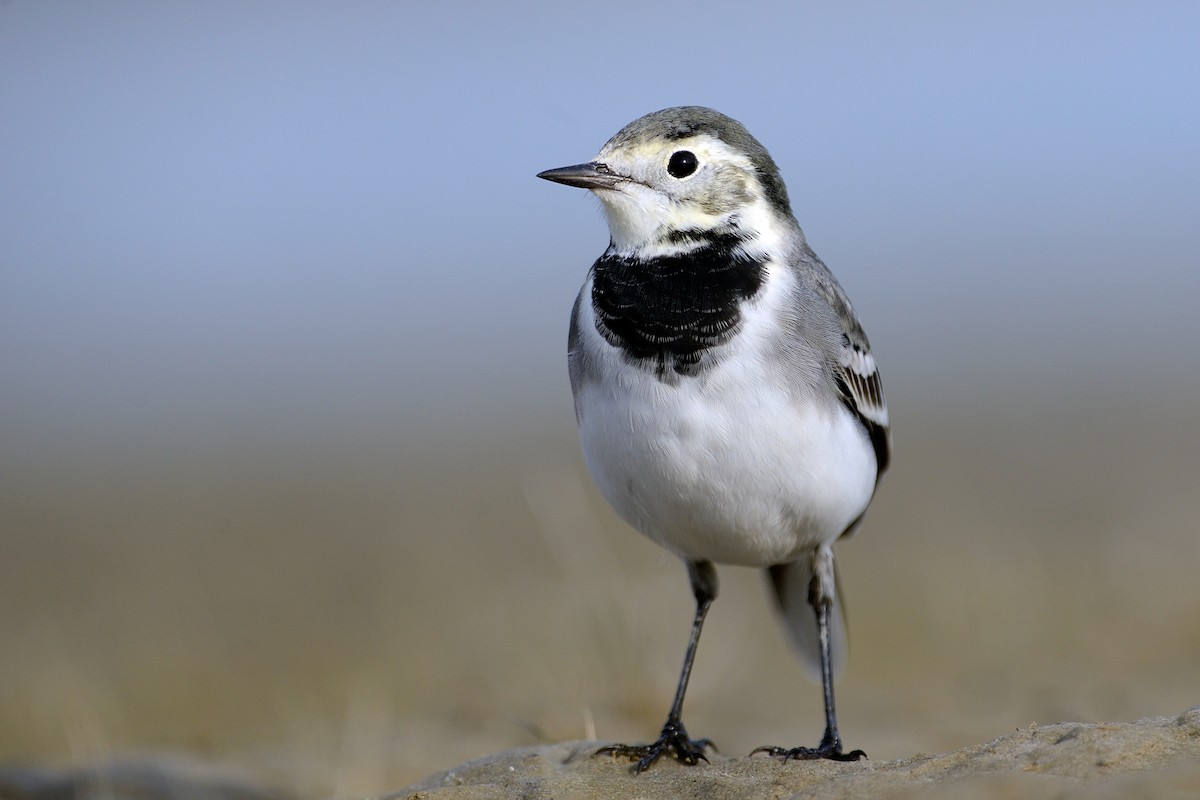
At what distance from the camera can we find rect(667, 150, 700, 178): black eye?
5562mm

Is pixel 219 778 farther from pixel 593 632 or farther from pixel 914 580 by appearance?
pixel 914 580

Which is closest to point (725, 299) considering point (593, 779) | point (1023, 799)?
point (593, 779)

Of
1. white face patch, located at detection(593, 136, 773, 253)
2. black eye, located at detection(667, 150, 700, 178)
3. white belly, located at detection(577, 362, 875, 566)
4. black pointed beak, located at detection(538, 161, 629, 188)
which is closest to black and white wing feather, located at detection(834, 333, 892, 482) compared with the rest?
white belly, located at detection(577, 362, 875, 566)

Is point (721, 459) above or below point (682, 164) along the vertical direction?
below

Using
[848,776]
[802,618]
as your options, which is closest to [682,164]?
[802,618]

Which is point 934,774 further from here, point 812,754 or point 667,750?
point 667,750

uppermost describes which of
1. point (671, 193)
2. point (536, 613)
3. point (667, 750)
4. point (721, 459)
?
point (671, 193)

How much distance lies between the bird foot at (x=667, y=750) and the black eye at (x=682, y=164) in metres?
2.19

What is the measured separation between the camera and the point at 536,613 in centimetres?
1111

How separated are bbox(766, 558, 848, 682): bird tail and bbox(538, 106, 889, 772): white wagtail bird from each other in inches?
21.6

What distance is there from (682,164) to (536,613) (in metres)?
6.20

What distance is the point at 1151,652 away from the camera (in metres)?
9.03

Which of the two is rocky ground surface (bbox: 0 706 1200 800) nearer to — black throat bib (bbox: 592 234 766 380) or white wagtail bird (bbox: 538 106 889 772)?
white wagtail bird (bbox: 538 106 889 772)

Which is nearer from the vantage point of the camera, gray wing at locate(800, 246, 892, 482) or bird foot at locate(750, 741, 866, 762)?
bird foot at locate(750, 741, 866, 762)
